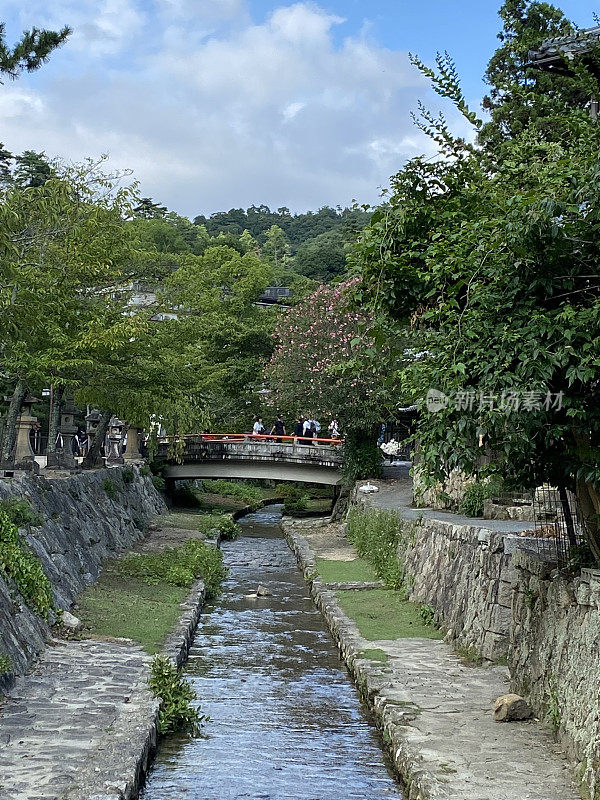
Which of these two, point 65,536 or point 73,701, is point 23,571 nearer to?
point 73,701

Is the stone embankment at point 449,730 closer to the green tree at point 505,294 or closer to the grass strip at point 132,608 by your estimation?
the green tree at point 505,294

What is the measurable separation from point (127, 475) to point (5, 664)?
2222 cm

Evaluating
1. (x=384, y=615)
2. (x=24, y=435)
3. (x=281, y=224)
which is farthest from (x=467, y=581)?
(x=281, y=224)

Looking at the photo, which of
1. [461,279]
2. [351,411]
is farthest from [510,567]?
[351,411]

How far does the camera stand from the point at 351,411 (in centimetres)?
3438

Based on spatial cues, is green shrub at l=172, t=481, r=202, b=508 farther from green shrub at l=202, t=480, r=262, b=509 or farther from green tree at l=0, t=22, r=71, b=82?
green tree at l=0, t=22, r=71, b=82

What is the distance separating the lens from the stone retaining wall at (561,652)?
8688 millimetres

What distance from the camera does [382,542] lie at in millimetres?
24062

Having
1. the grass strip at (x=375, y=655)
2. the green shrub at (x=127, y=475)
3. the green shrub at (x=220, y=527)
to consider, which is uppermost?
the green shrub at (x=127, y=475)

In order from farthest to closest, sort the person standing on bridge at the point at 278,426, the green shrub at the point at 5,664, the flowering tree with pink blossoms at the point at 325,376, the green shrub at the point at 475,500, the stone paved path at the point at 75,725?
1. the person standing on bridge at the point at 278,426
2. the flowering tree with pink blossoms at the point at 325,376
3. the green shrub at the point at 475,500
4. the green shrub at the point at 5,664
5. the stone paved path at the point at 75,725

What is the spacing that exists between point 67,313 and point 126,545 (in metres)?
7.50

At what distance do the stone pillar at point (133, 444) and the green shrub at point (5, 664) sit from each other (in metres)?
29.9

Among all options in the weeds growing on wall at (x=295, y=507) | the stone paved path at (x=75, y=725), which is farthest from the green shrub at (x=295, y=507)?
the stone paved path at (x=75, y=725)

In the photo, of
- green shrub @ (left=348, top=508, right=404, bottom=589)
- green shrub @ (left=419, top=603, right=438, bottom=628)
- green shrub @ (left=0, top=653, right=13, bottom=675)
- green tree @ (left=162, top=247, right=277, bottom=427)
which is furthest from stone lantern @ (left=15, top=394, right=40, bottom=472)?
green tree @ (left=162, top=247, right=277, bottom=427)
